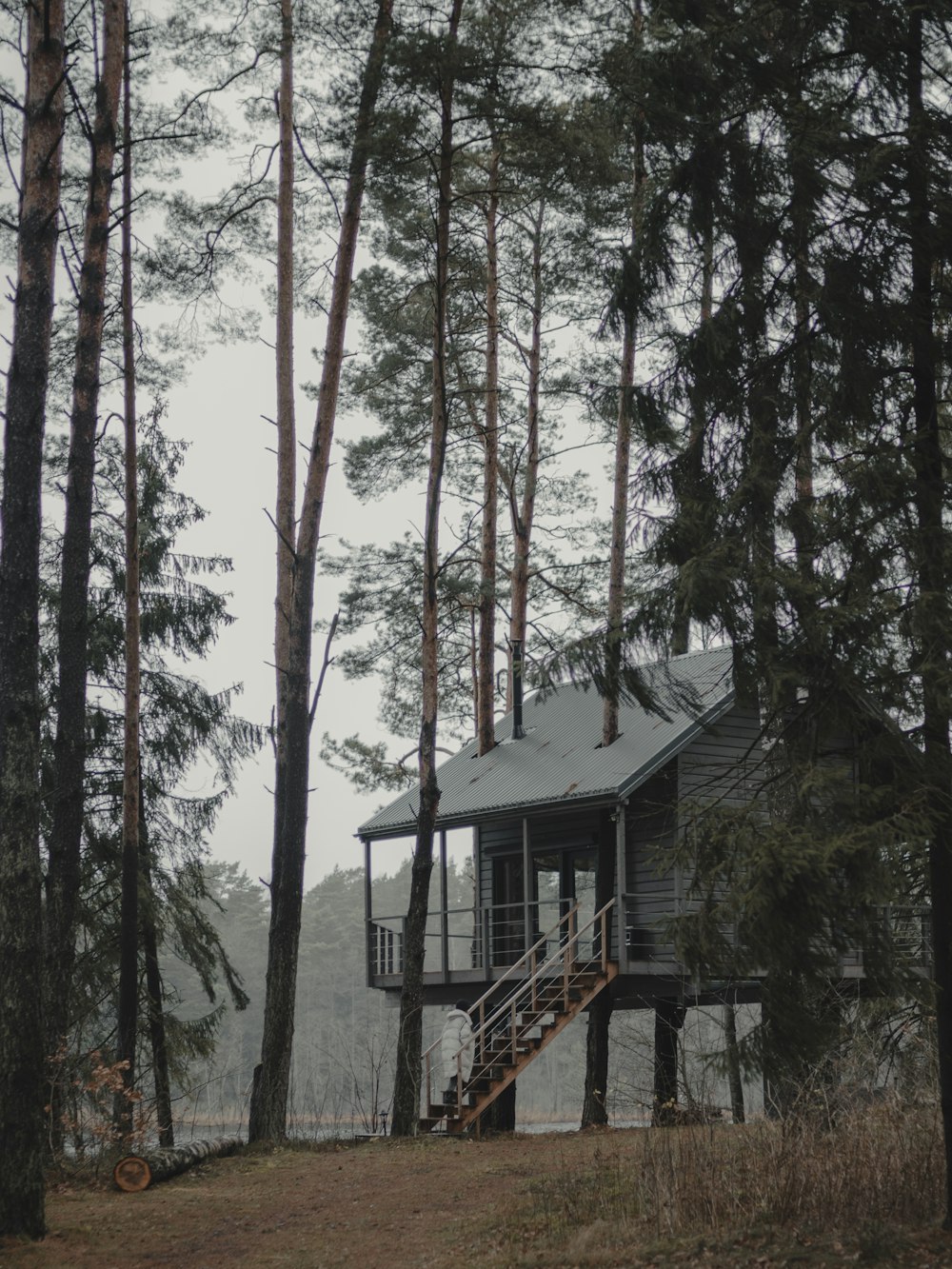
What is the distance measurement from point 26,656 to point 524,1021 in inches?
345

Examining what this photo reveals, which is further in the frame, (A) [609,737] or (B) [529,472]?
(B) [529,472]

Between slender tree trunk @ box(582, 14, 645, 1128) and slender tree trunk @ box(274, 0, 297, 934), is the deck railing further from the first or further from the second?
slender tree trunk @ box(274, 0, 297, 934)

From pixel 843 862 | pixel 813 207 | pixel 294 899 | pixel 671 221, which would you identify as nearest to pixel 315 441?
pixel 294 899

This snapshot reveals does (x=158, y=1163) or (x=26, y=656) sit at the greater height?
(x=26, y=656)

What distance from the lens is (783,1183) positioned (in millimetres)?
7738

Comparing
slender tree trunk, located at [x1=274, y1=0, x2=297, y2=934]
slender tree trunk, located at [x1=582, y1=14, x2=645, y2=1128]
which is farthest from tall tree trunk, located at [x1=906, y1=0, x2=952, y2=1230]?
slender tree trunk, located at [x1=274, y1=0, x2=297, y2=934]

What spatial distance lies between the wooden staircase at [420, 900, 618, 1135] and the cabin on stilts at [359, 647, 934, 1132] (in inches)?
1.0

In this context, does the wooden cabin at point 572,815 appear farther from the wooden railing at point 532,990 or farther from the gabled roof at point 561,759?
the wooden railing at point 532,990

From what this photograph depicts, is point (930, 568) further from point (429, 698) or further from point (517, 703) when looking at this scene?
point (517, 703)

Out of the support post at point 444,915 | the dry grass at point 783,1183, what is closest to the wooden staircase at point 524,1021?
the support post at point 444,915

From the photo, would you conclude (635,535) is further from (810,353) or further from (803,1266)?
(803,1266)

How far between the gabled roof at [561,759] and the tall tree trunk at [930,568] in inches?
248

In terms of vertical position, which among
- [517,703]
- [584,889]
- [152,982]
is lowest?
[152,982]

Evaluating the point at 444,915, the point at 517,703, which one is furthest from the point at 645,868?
the point at 517,703
